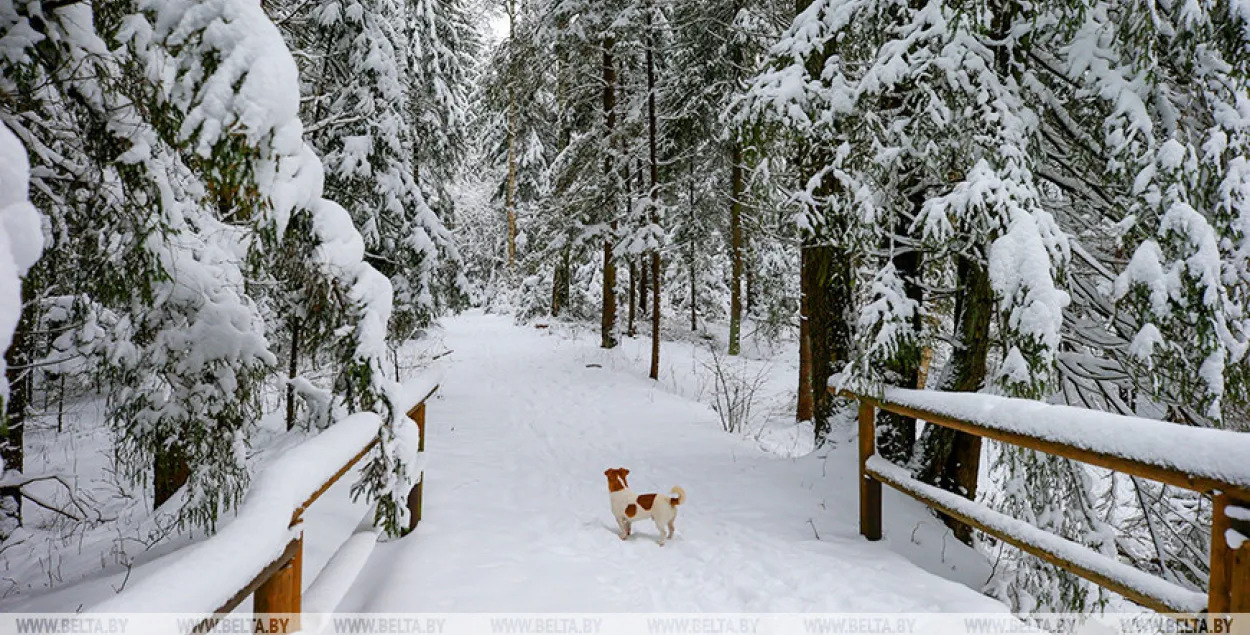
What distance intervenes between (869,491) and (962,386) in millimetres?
1211

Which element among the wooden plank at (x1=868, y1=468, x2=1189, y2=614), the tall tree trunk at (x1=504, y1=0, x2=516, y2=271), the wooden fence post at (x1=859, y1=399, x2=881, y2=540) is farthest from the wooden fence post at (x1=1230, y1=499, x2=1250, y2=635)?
the tall tree trunk at (x1=504, y1=0, x2=516, y2=271)

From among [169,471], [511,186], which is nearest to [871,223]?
[169,471]

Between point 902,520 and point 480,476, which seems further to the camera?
point 480,476

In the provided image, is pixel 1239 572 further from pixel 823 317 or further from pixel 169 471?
pixel 169 471

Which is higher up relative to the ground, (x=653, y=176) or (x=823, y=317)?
(x=653, y=176)

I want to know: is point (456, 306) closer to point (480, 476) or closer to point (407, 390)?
point (480, 476)

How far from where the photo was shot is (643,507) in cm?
445

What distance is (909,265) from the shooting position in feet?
17.0

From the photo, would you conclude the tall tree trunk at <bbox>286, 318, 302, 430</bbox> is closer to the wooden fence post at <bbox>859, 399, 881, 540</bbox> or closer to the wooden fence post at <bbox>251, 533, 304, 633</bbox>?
Result: the wooden fence post at <bbox>251, 533, 304, 633</bbox>

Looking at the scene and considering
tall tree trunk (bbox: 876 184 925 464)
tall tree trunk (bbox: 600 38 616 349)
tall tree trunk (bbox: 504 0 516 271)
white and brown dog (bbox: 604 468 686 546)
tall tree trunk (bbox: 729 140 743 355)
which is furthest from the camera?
tall tree trunk (bbox: 504 0 516 271)

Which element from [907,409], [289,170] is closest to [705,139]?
[907,409]

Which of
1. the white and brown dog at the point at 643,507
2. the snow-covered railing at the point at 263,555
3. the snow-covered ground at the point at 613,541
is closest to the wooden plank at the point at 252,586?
the snow-covered railing at the point at 263,555

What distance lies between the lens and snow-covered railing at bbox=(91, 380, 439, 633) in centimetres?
152

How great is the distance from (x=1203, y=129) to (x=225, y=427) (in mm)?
6981
